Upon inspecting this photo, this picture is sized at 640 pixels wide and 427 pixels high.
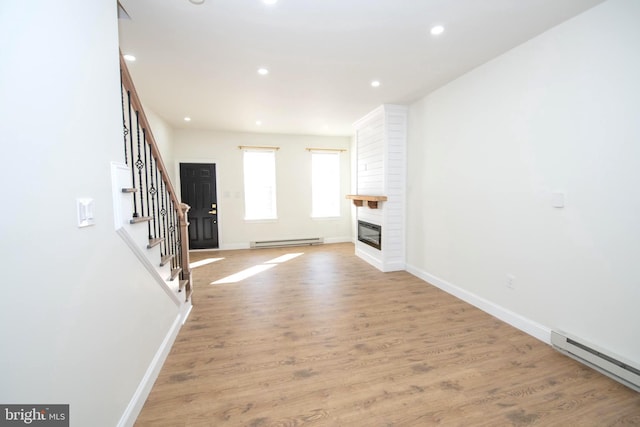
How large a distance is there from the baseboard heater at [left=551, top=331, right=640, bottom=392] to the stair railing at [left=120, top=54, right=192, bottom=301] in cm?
346

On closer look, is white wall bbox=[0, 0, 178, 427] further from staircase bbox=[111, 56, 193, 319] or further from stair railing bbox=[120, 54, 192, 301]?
stair railing bbox=[120, 54, 192, 301]

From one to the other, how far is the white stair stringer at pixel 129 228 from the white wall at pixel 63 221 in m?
0.06

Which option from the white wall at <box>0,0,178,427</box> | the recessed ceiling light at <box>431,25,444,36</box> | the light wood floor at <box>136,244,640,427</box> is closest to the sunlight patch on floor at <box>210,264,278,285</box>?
the light wood floor at <box>136,244,640,427</box>

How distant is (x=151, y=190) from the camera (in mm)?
2414

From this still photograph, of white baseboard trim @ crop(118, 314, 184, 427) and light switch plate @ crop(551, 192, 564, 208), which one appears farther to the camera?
light switch plate @ crop(551, 192, 564, 208)

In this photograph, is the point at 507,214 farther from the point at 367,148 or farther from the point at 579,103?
the point at 367,148

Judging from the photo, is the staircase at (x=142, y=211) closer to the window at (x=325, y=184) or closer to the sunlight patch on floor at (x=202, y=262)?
the sunlight patch on floor at (x=202, y=262)

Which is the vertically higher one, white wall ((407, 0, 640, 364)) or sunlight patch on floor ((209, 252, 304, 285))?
white wall ((407, 0, 640, 364))

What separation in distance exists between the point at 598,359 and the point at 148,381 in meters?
3.32

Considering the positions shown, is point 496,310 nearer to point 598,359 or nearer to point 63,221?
point 598,359

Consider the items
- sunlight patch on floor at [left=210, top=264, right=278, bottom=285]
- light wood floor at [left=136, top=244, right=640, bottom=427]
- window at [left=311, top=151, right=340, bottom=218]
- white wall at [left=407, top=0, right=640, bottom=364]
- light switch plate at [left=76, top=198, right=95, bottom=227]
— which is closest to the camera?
light switch plate at [left=76, top=198, right=95, bottom=227]

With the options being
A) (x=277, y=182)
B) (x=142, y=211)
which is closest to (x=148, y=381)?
(x=142, y=211)
